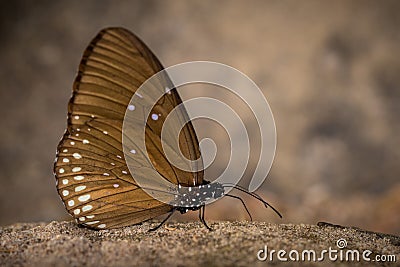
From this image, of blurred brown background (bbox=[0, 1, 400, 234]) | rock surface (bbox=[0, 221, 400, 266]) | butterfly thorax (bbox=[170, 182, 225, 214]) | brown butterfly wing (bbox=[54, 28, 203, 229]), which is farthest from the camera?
blurred brown background (bbox=[0, 1, 400, 234])

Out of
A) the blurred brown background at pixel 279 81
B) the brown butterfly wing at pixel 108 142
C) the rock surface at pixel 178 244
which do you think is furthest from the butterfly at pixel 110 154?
the blurred brown background at pixel 279 81

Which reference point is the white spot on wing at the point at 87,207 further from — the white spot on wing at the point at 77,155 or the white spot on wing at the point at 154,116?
the white spot on wing at the point at 154,116

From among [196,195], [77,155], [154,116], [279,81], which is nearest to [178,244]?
[196,195]

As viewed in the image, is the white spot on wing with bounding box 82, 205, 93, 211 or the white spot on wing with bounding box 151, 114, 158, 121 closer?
the white spot on wing with bounding box 151, 114, 158, 121

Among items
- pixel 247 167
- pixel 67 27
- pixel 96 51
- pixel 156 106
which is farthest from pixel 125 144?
pixel 67 27

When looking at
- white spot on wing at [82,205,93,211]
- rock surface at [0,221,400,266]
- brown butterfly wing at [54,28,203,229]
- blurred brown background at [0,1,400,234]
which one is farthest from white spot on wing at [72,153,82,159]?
blurred brown background at [0,1,400,234]

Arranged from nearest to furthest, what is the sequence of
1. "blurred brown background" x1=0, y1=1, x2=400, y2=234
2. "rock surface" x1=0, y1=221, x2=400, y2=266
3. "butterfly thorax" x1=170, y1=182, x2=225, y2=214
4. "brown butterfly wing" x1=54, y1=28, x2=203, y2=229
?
1. "rock surface" x1=0, y1=221, x2=400, y2=266
2. "brown butterfly wing" x1=54, y1=28, x2=203, y2=229
3. "butterfly thorax" x1=170, y1=182, x2=225, y2=214
4. "blurred brown background" x1=0, y1=1, x2=400, y2=234

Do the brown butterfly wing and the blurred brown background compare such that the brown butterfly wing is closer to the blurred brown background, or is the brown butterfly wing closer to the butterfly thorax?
the butterfly thorax
